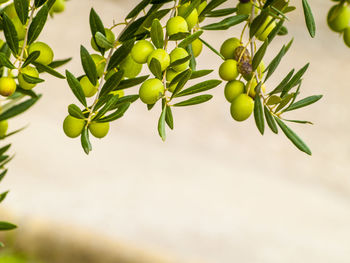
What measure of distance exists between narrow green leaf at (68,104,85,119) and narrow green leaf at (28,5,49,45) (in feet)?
0.17

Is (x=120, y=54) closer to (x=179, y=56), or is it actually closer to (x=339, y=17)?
(x=179, y=56)

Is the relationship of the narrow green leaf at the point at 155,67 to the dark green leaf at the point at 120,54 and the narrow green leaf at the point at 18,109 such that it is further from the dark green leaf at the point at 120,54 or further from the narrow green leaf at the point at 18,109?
the narrow green leaf at the point at 18,109

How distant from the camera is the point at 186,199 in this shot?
1531mm

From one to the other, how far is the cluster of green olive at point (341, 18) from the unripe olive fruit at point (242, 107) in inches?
3.8

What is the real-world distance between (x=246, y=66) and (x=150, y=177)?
137 centimetres

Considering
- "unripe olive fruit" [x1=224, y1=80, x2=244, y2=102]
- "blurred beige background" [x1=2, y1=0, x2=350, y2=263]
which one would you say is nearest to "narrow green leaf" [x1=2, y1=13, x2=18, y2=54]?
"unripe olive fruit" [x1=224, y1=80, x2=244, y2=102]

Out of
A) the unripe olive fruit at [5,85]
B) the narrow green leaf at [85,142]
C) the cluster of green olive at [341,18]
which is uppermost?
the cluster of green olive at [341,18]

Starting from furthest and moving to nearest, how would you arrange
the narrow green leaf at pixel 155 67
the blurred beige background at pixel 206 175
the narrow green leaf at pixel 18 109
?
the blurred beige background at pixel 206 175 → the narrow green leaf at pixel 18 109 → the narrow green leaf at pixel 155 67

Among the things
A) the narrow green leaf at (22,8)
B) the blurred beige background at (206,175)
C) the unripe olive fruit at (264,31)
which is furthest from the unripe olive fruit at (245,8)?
the blurred beige background at (206,175)

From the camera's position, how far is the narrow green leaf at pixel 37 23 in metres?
0.25

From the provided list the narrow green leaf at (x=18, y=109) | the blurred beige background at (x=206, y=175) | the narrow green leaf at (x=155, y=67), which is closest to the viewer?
the narrow green leaf at (x=155, y=67)

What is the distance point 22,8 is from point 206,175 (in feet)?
4.63

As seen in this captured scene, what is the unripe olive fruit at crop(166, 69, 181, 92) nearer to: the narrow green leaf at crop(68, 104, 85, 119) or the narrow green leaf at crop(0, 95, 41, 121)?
the narrow green leaf at crop(68, 104, 85, 119)

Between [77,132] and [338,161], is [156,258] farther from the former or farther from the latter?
[77,132]
